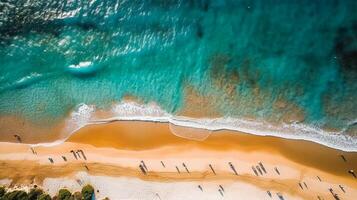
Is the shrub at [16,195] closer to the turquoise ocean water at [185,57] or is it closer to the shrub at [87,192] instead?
the shrub at [87,192]

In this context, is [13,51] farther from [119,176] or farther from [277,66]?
[277,66]

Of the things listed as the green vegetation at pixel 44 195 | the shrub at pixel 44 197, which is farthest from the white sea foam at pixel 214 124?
the shrub at pixel 44 197

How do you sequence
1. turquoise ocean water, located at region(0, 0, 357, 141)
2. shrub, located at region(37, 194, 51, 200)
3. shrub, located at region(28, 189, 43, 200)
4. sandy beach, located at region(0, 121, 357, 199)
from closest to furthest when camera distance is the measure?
sandy beach, located at region(0, 121, 357, 199) → shrub, located at region(37, 194, 51, 200) → shrub, located at region(28, 189, 43, 200) → turquoise ocean water, located at region(0, 0, 357, 141)

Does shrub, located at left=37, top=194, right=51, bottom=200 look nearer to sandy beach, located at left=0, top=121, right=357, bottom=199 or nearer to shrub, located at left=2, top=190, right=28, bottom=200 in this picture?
sandy beach, located at left=0, top=121, right=357, bottom=199

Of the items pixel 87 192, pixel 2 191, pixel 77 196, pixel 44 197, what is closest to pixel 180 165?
pixel 87 192

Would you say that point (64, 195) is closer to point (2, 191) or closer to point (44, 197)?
point (44, 197)

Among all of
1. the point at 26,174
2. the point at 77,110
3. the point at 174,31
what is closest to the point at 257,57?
the point at 174,31

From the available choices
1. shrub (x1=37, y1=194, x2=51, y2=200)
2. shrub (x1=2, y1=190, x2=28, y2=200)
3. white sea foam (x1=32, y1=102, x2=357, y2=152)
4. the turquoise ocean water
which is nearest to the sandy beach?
white sea foam (x1=32, y1=102, x2=357, y2=152)
